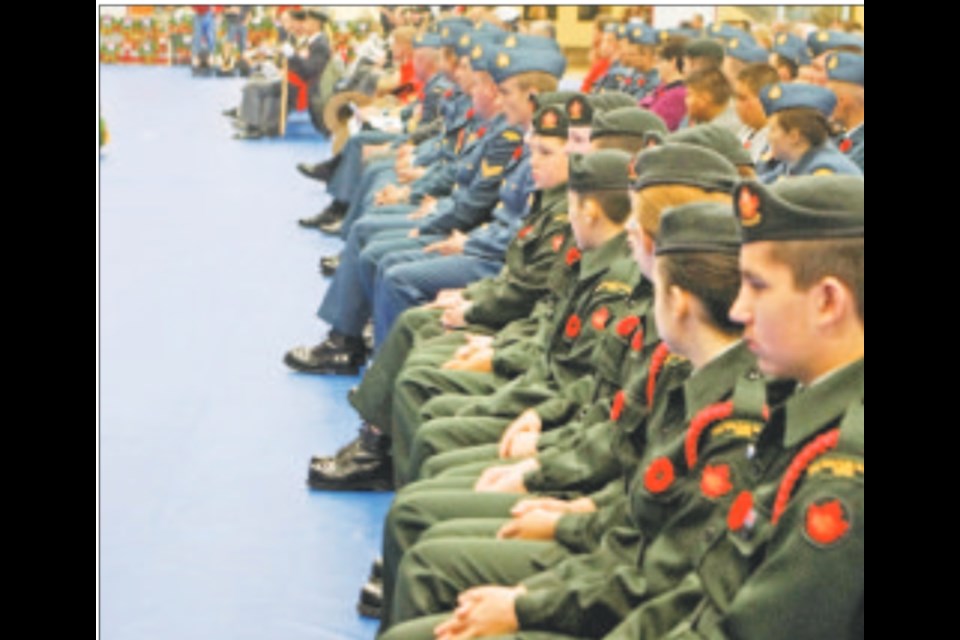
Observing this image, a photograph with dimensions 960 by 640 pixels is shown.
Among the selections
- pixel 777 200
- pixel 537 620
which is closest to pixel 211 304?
pixel 537 620

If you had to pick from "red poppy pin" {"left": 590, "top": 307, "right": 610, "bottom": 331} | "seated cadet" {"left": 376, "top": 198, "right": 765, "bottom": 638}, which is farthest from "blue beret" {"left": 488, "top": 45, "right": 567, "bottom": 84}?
"seated cadet" {"left": 376, "top": 198, "right": 765, "bottom": 638}

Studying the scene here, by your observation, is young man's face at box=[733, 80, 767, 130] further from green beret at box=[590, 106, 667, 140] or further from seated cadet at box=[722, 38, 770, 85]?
green beret at box=[590, 106, 667, 140]

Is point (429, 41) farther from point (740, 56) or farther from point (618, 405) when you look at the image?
point (618, 405)

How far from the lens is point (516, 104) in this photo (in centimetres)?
546

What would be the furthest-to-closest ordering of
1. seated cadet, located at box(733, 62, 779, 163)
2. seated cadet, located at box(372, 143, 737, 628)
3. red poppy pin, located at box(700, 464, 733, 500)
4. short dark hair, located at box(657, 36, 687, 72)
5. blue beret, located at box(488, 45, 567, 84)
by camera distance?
short dark hair, located at box(657, 36, 687, 72)
blue beret, located at box(488, 45, 567, 84)
seated cadet, located at box(733, 62, 779, 163)
seated cadet, located at box(372, 143, 737, 628)
red poppy pin, located at box(700, 464, 733, 500)

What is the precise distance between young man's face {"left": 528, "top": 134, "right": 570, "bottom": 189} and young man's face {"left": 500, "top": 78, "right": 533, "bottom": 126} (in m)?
0.98

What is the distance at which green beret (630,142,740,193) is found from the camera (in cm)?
283

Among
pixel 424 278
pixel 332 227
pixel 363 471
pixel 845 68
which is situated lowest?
pixel 363 471

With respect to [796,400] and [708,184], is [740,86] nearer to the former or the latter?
[708,184]

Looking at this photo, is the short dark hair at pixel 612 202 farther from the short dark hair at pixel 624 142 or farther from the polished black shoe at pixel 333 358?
the polished black shoe at pixel 333 358

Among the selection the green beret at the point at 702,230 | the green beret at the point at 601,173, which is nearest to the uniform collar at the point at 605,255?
the green beret at the point at 601,173

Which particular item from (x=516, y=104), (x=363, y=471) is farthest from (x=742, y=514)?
(x=516, y=104)

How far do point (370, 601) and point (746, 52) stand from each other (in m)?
3.37
